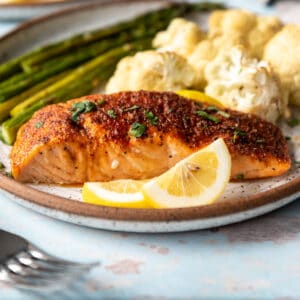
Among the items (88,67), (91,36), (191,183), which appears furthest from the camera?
(91,36)

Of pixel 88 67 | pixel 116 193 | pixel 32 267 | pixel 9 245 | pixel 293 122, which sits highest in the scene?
pixel 88 67

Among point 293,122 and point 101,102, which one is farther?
point 293,122

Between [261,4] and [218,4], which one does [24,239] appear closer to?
[218,4]

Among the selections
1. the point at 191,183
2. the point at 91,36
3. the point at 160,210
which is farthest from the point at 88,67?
the point at 160,210

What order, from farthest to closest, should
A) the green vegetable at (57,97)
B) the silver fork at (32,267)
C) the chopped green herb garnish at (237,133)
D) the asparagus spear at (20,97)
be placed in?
the asparagus spear at (20,97) → the green vegetable at (57,97) → the chopped green herb garnish at (237,133) → the silver fork at (32,267)

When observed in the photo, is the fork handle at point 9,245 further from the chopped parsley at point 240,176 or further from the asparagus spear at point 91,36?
the asparagus spear at point 91,36

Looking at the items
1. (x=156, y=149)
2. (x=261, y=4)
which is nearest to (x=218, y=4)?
(x=261, y=4)

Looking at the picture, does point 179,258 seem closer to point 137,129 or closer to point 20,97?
point 137,129

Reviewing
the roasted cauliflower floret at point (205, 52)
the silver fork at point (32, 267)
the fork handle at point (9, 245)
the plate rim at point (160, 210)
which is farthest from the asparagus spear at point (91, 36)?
the silver fork at point (32, 267)
